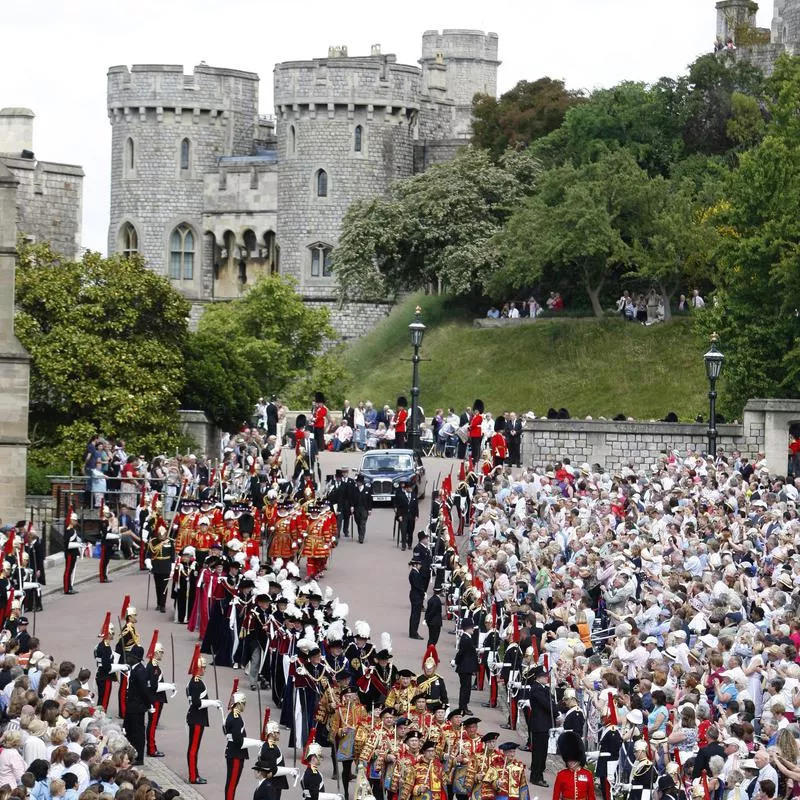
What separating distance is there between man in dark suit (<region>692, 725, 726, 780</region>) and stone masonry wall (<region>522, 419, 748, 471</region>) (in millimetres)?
29524

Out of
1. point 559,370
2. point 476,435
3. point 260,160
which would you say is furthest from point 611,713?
point 260,160

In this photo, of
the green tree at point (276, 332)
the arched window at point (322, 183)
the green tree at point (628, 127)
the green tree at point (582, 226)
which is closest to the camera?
the green tree at point (582, 226)

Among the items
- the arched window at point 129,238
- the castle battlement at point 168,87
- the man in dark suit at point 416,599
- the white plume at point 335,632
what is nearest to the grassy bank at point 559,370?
the arched window at point 129,238

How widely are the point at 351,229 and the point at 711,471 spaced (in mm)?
42304

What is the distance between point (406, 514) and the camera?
41.7 m

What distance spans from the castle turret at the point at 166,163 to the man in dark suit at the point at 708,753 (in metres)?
77.4

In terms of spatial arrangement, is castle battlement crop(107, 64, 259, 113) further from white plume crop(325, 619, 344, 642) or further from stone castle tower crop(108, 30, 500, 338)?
white plume crop(325, 619, 344, 642)

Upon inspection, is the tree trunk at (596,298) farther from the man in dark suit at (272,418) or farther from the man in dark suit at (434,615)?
the man in dark suit at (434,615)

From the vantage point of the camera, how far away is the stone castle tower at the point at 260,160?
305 ft

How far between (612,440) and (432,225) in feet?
97.6

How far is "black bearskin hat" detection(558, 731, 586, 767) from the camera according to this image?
23.1m

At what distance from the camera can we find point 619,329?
246ft

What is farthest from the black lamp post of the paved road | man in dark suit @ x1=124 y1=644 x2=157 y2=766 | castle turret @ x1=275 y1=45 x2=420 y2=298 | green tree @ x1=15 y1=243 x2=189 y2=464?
castle turret @ x1=275 y1=45 x2=420 y2=298

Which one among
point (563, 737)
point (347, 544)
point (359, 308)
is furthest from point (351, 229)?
point (563, 737)
